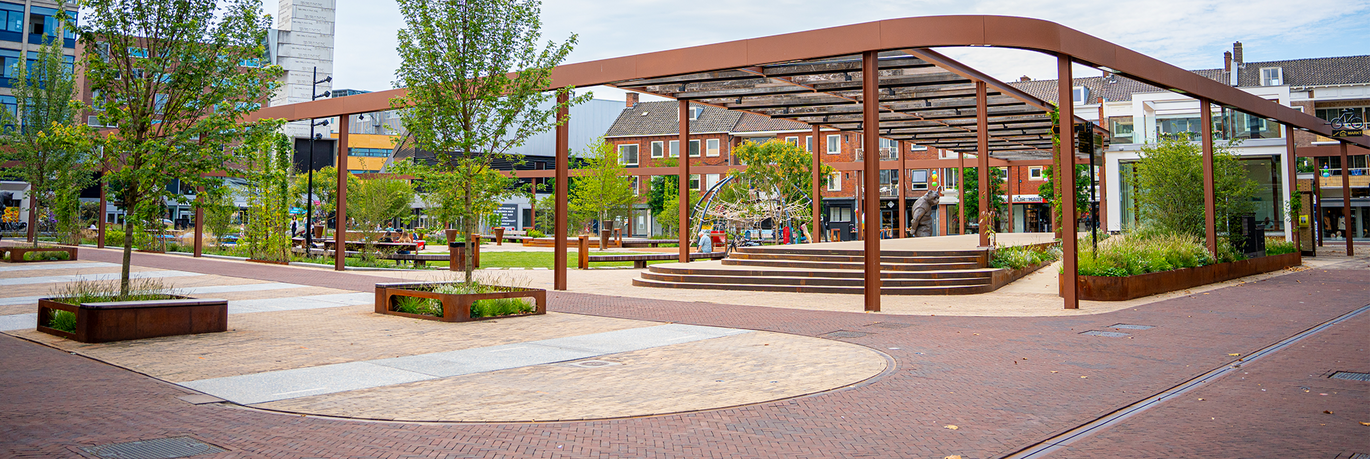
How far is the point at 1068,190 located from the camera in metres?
12.2

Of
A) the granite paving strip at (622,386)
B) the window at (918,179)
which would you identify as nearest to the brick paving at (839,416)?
the granite paving strip at (622,386)

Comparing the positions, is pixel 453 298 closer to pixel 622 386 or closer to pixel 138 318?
pixel 138 318

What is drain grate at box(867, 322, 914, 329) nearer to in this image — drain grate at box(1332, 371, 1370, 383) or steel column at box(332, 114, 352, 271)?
drain grate at box(1332, 371, 1370, 383)

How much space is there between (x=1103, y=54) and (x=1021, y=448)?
35.2 feet

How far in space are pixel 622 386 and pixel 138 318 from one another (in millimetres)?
5723

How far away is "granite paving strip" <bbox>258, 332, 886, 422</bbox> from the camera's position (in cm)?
538

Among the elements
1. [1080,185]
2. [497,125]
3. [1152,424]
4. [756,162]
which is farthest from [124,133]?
[1080,185]

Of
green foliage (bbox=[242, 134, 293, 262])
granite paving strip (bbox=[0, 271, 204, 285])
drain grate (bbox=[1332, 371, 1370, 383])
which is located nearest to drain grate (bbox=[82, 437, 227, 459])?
drain grate (bbox=[1332, 371, 1370, 383])

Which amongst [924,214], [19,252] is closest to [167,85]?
[19,252]

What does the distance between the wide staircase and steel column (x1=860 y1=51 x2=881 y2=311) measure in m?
2.62

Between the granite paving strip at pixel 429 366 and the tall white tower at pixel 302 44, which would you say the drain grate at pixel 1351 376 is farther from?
the tall white tower at pixel 302 44

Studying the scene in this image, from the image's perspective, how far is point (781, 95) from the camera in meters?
18.9

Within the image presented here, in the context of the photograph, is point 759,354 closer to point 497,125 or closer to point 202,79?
point 497,125

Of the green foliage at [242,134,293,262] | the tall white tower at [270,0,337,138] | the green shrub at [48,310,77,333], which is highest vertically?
the tall white tower at [270,0,337,138]
